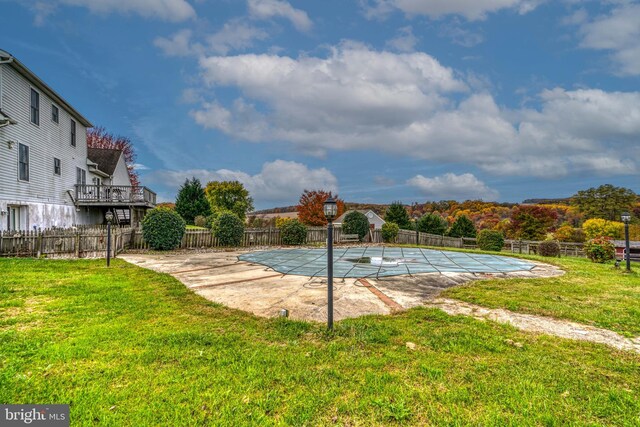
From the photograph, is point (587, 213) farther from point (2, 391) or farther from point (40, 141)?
point (40, 141)

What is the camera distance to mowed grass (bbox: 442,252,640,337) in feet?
14.4

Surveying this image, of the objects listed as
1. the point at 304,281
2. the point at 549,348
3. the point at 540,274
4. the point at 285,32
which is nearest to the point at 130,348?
the point at 304,281

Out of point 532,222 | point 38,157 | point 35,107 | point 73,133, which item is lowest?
point 532,222

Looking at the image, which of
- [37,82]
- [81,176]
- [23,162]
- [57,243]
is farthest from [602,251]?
[81,176]

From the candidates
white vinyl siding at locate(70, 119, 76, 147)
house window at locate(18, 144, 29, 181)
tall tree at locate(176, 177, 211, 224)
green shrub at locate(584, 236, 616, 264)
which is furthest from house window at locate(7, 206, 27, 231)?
green shrub at locate(584, 236, 616, 264)

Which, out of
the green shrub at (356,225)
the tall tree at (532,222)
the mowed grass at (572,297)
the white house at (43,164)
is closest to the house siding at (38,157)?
the white house at (43,164)

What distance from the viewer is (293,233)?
1698 centimetres

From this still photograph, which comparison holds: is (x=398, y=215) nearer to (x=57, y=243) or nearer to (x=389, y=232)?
(x=389, y=232)

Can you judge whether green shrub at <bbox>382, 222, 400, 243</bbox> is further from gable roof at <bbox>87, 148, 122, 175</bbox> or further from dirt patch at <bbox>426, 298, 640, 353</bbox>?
gable roof at <bbox>87, 148, 122, 175</bbox>

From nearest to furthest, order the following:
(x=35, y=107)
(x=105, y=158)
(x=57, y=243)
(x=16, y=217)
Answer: (x=57, y=243)
(x=16, y=217)
(x=35, y=107)
(x=105, y=158)

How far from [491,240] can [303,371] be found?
957 inches

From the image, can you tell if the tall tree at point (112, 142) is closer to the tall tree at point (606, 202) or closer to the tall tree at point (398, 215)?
the tall tree at point (398, 215)

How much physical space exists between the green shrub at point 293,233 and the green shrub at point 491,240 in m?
15.3

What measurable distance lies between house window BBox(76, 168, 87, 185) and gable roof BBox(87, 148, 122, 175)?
118 inches
